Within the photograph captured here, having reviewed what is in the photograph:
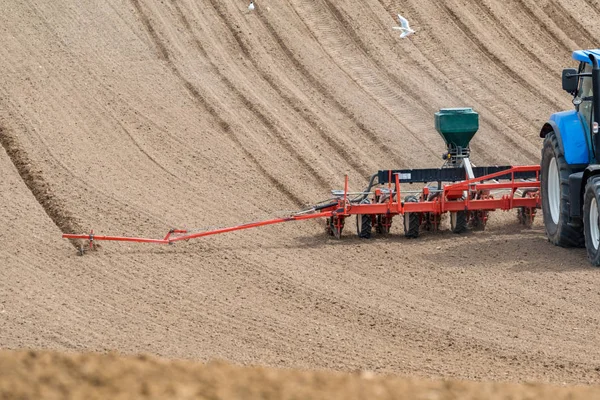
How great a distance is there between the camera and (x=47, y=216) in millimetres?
13047

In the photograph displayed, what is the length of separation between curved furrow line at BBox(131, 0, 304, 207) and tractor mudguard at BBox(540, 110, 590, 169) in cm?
365

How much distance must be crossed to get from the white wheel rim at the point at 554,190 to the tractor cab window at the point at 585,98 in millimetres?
743

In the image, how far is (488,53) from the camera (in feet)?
62.6

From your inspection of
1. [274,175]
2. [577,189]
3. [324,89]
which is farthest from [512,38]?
[577,189]

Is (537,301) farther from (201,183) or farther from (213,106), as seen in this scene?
(213,106)

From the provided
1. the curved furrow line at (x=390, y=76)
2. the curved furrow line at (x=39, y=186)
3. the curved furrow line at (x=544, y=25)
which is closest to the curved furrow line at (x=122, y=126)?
the curved furrow line at (x=39, y=186)

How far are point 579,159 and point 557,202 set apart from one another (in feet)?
3.08

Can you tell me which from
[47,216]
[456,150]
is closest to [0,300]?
[47,216]

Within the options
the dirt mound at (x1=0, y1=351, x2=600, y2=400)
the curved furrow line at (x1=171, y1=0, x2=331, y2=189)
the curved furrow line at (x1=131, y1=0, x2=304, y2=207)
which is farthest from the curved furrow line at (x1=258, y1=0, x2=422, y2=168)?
the dirt mound at (x1=0, y1=351, x2=600, y2=400)

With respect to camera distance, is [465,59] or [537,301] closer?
[537,301]

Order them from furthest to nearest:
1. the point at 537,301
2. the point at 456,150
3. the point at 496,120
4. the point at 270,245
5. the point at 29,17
Result: 1. the point at 29,17
2. the point at 496,120
3. the point at 456,150
4. the point at 270,245
5. the point at 537,301

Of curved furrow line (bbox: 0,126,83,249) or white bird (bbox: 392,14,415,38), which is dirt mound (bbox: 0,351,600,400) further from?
white bird (bbox: 392,14,415,38)

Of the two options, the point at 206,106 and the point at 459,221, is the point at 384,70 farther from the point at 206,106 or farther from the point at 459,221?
the point at 459,221

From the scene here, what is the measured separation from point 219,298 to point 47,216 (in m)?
3.63
